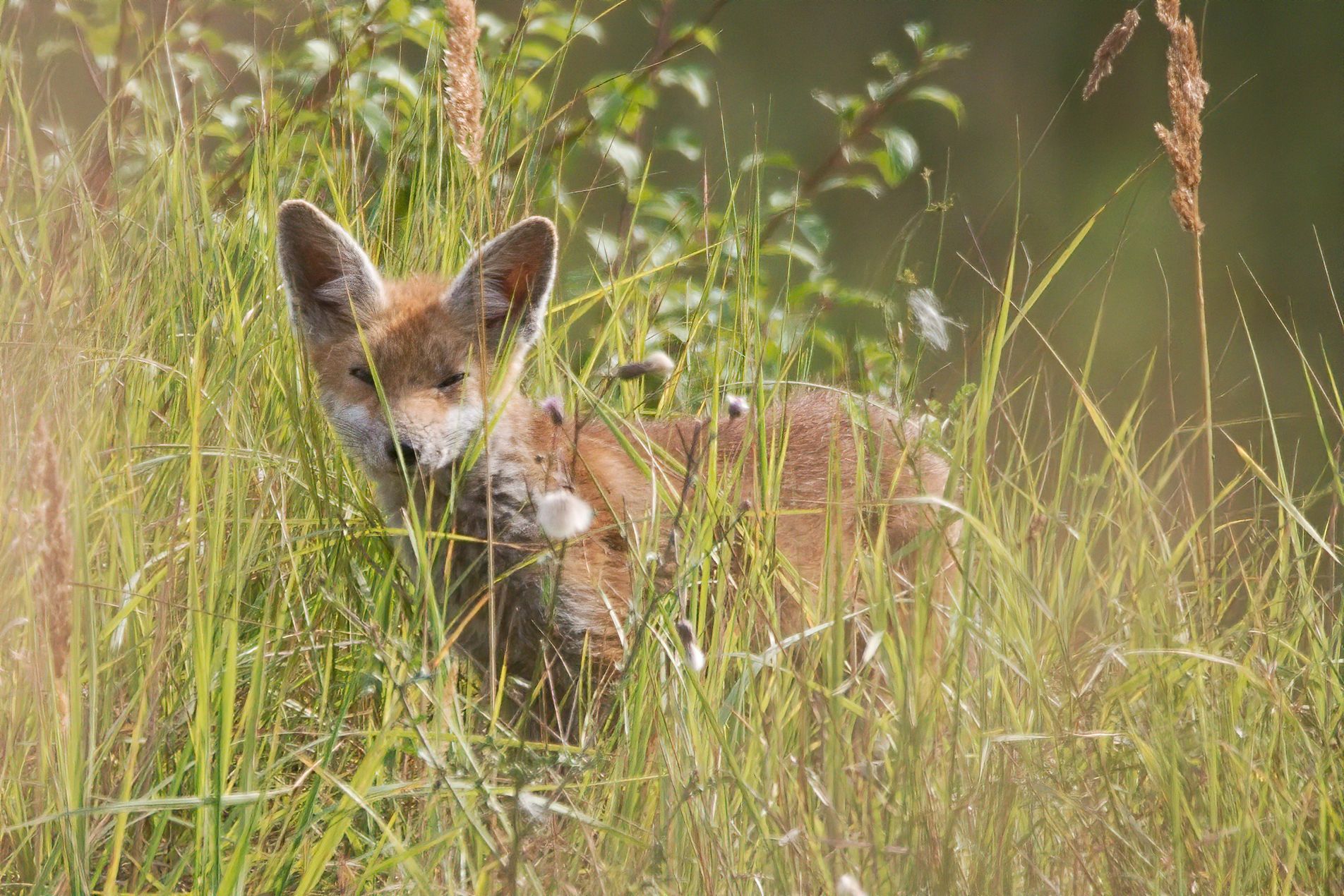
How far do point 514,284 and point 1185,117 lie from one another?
1761mm

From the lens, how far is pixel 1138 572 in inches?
103

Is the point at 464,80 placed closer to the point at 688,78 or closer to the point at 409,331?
the point at 409,331

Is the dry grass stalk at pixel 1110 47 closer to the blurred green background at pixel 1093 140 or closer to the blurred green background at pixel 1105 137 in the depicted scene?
the blurred green background at pixel 1093 140

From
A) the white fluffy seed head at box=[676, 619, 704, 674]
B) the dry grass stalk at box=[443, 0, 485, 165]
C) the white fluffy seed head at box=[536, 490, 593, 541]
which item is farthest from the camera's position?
the dry grass stalk at box=[443, 0, 485, 165]

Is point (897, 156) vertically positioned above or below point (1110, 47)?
below

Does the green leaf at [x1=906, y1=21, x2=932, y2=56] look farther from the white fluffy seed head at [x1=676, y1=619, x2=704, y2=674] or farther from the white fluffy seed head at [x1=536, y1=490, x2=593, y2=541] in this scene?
the white fluffy seed head at [x1=676, y1=619, x2=704, y2=674]

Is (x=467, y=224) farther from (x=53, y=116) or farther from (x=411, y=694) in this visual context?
(x=411, y=694)

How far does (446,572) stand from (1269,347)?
925cm

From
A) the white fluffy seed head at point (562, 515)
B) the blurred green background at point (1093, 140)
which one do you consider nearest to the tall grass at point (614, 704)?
the white fluffy seed head at point (562, 515)

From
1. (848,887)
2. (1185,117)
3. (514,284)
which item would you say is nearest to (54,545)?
(848,887)

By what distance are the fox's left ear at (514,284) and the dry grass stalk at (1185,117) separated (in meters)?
1.47

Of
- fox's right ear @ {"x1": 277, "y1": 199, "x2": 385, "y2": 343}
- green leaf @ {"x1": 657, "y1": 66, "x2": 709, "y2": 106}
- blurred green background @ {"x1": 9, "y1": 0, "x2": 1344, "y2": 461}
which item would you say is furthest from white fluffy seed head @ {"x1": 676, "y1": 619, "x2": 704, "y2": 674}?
blurred green background @ {"x1": 9, "y1": 0, "x2": 1344, "y2": 461}

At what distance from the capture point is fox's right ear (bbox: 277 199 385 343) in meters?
3.39

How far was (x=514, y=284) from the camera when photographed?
3.56 metres
